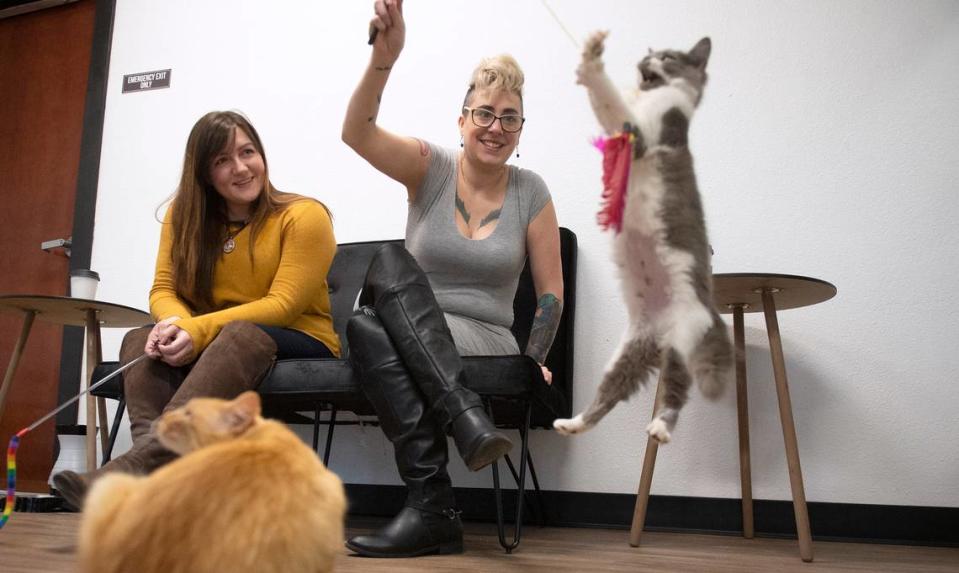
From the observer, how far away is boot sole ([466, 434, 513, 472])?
1238 millimetres

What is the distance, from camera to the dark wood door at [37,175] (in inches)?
125

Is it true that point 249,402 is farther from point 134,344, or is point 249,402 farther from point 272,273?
Answer: point 134,344

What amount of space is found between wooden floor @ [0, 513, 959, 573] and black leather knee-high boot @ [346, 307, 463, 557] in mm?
39

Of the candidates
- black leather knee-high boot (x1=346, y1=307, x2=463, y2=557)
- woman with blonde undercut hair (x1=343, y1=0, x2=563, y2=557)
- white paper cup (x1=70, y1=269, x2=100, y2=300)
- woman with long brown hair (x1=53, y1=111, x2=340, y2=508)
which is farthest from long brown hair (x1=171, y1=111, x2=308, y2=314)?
white paper cup (x1=70, y1=269, x2=100, y2=300)

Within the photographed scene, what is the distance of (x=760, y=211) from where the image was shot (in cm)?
210

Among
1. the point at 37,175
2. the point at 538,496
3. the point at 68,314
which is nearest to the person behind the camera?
the point at 68,314

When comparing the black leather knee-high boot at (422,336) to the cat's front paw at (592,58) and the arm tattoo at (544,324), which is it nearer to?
the arm tattoo at (544,324)

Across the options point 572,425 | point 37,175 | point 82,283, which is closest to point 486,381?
point 572,425

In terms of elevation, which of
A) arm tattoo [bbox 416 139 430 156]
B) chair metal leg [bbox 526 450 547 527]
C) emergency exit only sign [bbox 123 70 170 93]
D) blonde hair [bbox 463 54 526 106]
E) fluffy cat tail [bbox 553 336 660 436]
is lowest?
chair metal leg [bbox 526 450 547 527]

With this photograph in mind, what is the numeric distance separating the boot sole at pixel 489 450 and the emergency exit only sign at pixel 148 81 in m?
2.41

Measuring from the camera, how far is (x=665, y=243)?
24.6 inches

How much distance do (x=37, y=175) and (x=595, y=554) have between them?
9.85 ft

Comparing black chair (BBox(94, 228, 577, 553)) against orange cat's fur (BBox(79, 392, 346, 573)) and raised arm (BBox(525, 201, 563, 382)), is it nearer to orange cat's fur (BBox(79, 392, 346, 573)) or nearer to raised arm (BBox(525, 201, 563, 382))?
raised arm (BBox(525, 201, 563, 382))

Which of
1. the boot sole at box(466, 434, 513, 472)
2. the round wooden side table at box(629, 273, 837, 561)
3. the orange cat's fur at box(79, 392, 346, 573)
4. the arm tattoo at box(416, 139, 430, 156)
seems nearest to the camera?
the orange cat's fur at box(79, 392, 346, 573)
